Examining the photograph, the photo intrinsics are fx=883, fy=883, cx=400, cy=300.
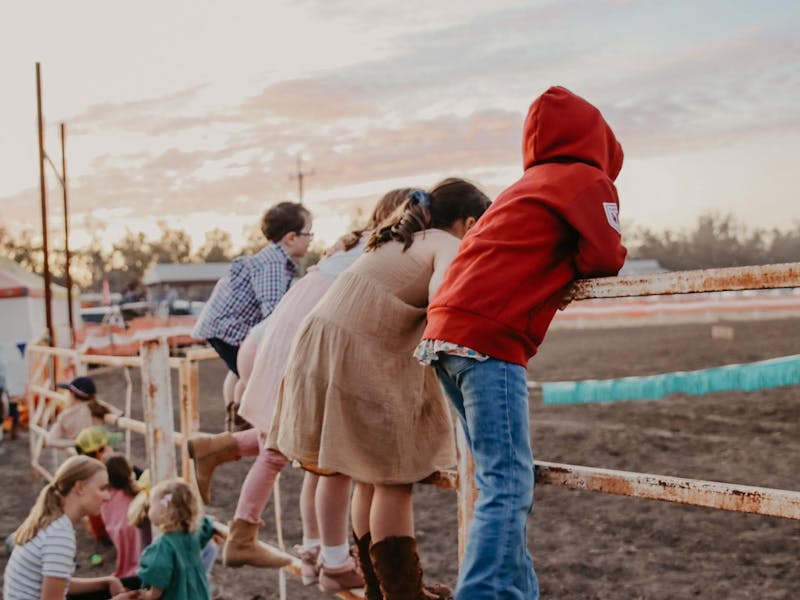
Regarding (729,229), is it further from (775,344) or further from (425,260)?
(425,260)

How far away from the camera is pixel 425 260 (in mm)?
2234

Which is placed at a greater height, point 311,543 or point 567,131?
point 567,131

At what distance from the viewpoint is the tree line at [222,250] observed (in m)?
81.2

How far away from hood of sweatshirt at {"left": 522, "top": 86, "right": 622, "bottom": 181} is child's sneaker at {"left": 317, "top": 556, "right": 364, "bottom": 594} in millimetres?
1345

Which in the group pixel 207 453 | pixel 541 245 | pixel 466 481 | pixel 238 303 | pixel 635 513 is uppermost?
pixel 541 245

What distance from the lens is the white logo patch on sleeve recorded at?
68.6 inches

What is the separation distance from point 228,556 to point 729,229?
94.7 m

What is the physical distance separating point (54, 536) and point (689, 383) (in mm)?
5111

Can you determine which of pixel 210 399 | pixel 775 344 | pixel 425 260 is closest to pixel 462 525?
pixel 425 260

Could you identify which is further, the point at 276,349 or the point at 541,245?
the point at 276,349

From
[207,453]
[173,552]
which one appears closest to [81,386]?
[173,552]

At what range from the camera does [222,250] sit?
99875mm

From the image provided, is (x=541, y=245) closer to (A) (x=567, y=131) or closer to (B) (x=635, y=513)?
(A) (x=567, y=131)

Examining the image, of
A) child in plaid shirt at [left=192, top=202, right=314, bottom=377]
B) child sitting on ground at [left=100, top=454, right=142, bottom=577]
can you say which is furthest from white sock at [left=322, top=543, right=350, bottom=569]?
child sitting on ground at [left=100, top=454, right=142, bottom=577]
